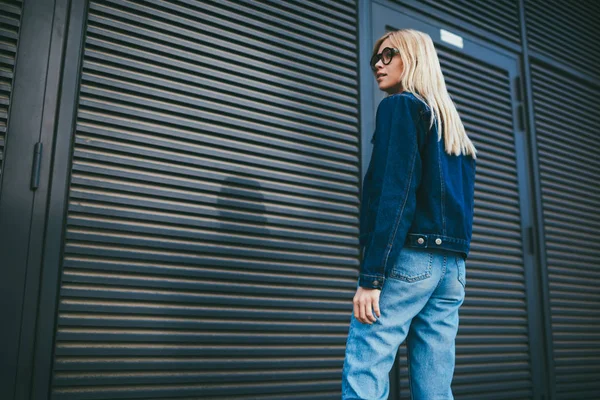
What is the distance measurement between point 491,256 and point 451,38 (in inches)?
61.2

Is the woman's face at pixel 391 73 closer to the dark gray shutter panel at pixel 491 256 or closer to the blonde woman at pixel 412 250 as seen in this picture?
the blonde woman at pixel 412 250

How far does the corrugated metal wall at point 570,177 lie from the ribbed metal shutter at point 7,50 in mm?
3517

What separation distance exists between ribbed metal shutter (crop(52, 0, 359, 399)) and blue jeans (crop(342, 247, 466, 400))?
946 millimetres

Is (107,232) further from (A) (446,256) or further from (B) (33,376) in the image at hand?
(A) (446,256)

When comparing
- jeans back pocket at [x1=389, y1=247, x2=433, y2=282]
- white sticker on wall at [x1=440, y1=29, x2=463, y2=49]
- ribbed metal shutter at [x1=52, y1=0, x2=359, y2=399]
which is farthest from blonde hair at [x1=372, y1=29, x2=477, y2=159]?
white sticker on wall at [x1=440, y1=29, x2=463, y2=49]

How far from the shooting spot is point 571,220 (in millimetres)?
4062

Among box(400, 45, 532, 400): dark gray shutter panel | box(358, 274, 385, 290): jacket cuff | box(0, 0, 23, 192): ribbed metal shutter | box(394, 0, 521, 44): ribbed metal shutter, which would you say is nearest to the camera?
box(358, 274, 385, 290): jacket cuff

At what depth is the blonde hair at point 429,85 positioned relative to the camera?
1.84 m

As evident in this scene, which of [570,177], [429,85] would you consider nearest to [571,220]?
[570,177]

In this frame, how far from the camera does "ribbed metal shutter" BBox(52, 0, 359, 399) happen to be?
221cm

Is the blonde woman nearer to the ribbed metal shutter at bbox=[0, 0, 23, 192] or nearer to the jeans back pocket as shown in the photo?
the jeans back pocket

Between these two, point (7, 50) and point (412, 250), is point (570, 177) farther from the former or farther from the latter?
point (7, 50)

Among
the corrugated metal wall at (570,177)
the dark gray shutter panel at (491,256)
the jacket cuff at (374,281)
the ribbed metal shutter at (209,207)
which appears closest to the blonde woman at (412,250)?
the jacket cuff at (374,281)

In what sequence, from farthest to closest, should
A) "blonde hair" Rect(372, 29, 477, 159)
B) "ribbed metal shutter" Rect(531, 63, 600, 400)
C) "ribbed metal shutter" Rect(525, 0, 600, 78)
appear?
1. "ribbed metal shutter" Rect(525, 0, 600, 78)
2. "ribbed metal shutter" Rect(531, 63, 600, 400)
3. "blonde hair" Rect(372, 29, 477, 159)
